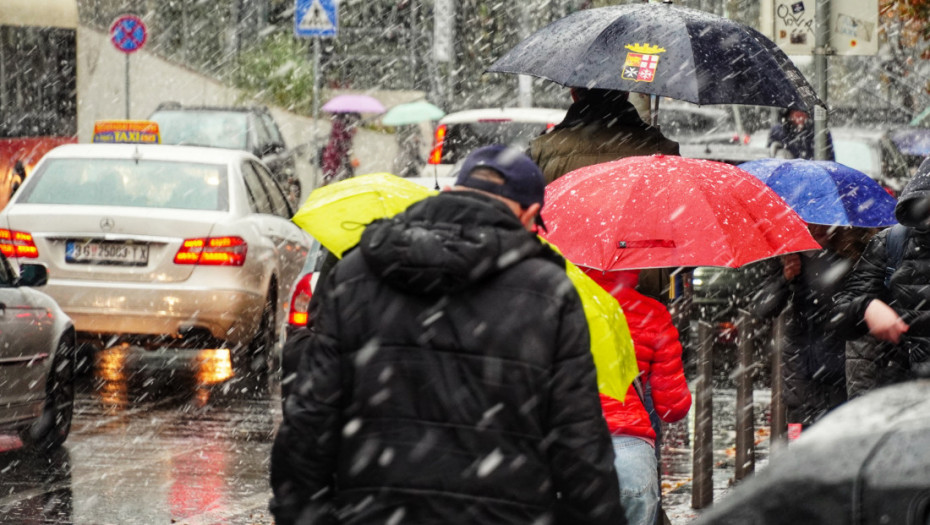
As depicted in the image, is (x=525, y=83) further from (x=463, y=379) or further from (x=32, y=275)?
(x=463, y=379)

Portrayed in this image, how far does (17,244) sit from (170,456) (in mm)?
3144

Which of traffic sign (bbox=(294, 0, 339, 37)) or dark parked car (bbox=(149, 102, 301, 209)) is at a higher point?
traffic sign (bbox=(294, 0, 339, 37))

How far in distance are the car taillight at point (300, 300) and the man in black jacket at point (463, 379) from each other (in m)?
6.37

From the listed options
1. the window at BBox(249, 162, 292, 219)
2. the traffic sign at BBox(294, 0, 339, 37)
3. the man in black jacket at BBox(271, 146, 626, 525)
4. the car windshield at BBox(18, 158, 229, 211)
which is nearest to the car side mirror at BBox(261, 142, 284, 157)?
the traffic sign at BBox(294, 0, 339, 37)

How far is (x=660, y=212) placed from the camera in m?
5.75

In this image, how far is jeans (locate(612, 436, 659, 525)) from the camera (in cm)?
498

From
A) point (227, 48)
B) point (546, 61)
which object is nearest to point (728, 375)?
point (546, 61)

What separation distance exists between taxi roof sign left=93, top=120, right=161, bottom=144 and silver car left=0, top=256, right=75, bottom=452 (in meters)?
6.75

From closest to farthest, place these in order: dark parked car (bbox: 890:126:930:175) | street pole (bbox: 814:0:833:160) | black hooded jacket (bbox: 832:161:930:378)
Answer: black hooded jacket (bbox: 832:161:930:378), street pole (bbox: 814:0:833:160), dark parked car (bbox: 890:126:930:175)

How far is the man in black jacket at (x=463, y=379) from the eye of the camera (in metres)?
3.74

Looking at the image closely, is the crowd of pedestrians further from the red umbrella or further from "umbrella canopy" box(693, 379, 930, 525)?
the red umbrella

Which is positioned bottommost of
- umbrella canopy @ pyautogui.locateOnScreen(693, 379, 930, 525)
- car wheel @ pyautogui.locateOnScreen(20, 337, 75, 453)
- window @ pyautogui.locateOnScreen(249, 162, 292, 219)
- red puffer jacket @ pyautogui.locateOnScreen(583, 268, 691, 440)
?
car wheel @ pyautogui.locateOnScreen(20, 337, 75, 453)

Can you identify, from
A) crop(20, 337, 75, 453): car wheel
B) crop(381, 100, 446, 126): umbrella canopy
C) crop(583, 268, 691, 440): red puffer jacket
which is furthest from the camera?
crop(381, 100, 446, 126): umbrella canopy

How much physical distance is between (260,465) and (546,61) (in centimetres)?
322
